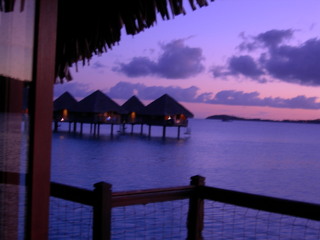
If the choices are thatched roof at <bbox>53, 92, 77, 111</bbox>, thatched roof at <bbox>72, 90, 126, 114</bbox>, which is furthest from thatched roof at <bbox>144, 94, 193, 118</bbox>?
thatched roof at <bbox>53, 92, 77, 111</bbox>

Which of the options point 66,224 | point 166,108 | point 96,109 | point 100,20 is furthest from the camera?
point 166,108

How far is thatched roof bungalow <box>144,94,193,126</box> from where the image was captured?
146 ft

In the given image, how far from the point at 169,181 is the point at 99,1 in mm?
17878

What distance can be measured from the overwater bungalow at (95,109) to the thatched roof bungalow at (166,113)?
3.52 m

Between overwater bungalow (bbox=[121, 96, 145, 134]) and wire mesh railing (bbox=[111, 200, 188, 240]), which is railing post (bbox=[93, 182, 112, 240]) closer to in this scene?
wire mesh railing (bbox=[111, 200, 188, 240])

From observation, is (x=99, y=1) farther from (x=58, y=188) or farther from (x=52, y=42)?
(x=58, y=188)

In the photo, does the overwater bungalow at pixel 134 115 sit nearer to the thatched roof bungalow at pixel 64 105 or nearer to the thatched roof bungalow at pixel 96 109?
the thatched roof bungalow at pixel 96 109

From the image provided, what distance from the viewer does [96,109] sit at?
140 ft

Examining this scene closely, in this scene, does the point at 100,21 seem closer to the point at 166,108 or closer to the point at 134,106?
the point at 166,108

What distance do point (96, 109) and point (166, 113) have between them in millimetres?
6986

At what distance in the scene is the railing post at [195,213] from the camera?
2.83 m

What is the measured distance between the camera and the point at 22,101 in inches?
59.4

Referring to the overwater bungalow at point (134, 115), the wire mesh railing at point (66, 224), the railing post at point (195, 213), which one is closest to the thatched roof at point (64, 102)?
the overwater bungalow at point (134, 115)

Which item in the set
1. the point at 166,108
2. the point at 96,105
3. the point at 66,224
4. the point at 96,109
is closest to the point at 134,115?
the point at 166,108
